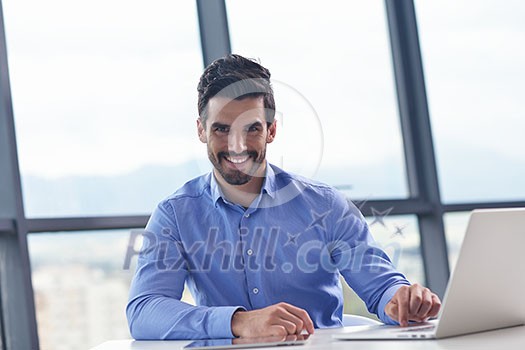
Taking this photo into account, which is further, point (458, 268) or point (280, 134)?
point (280, 134)

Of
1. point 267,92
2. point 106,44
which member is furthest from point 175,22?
point 267,92

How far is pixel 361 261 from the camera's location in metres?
2.10

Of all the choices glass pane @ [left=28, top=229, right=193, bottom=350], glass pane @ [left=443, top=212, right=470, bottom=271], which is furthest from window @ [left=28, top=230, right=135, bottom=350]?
glass pane @ [left=443, top=212, right=470, bottom=271]

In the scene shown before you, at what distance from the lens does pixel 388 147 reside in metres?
3.85

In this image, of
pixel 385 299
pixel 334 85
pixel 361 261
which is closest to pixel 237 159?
pixel 361 261

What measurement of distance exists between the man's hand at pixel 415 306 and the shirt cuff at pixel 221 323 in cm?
35

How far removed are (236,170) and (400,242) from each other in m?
1.78

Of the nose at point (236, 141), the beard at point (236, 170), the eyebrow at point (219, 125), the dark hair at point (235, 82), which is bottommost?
the beard at point (236, 170)

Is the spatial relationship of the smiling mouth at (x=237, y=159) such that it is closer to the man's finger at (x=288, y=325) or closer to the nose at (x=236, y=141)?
the nose at (x=236, y=141)

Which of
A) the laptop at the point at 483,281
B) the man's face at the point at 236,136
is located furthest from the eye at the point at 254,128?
the laptop at the point at 483,281

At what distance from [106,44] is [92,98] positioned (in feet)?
0.72

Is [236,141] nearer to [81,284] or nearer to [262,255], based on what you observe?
[262,255]

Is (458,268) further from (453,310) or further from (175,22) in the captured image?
(175,22)

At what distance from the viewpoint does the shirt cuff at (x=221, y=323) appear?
5.55ft
